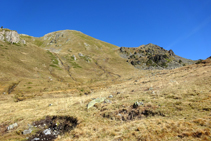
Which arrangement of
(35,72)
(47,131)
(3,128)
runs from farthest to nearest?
(35,72) → (3,128) → (47,131)

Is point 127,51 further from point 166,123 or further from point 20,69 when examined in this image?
point 166,123

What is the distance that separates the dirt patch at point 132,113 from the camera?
13.7 meters

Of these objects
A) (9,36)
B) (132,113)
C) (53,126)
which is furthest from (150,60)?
(9,36)

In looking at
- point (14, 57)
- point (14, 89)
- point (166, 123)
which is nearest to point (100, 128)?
point (166, 123)

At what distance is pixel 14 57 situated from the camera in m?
79.4

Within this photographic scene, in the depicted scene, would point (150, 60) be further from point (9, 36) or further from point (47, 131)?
point (9, 36)

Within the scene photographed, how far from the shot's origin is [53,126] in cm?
1545

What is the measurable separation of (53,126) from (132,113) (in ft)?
37.1

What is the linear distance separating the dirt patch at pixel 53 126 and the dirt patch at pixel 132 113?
16.5 ft

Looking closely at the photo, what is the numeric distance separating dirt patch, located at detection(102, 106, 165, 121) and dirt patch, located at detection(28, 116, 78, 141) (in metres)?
5.02

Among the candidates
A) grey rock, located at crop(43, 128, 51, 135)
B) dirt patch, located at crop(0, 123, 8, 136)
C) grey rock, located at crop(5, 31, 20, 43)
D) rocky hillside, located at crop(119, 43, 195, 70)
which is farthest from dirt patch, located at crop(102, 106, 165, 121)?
grey rock, located at crop(5, 31, 20, 43)

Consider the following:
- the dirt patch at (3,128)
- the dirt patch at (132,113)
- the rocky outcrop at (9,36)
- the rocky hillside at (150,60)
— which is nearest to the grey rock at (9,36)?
the rocky outcrop at (9,36)

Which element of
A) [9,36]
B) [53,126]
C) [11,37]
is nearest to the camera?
[53,126]

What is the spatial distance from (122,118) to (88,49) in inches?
6387
